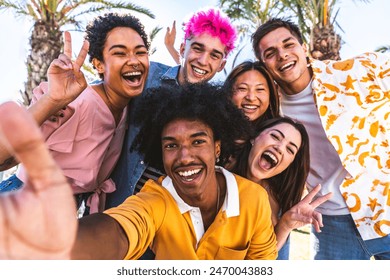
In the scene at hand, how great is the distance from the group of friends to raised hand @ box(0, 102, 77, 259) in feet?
0.83

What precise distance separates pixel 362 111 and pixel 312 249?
0.81m

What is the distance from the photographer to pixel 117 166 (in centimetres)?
197

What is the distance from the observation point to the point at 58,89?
60.7 inches

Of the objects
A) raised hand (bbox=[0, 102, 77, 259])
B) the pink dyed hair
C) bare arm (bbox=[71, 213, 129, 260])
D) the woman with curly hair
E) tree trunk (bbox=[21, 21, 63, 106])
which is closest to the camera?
raised hand (bbox=[0, 102, 77, 259])

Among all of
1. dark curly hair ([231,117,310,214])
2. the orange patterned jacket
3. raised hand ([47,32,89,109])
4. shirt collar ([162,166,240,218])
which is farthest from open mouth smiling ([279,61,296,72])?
raised hand ([47,32,89,109])

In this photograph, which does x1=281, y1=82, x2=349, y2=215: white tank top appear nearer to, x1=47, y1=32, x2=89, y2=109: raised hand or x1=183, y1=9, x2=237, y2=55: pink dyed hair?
x1=183, y1=9, x2=237, y2=55: pink dyed hair

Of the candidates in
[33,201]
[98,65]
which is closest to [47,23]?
[98,65]

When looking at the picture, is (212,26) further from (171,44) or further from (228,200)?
(228,200)

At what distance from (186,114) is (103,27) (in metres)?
0.59

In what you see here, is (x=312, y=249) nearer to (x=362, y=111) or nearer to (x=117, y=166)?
(x=362, y=111)

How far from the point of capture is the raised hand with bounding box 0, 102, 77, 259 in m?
0.67

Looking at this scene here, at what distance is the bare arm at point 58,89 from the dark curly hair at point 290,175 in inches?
31.2

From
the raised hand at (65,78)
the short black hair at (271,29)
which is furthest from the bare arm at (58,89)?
the short black hair at (271,29)

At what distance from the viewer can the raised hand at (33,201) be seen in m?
0.67
